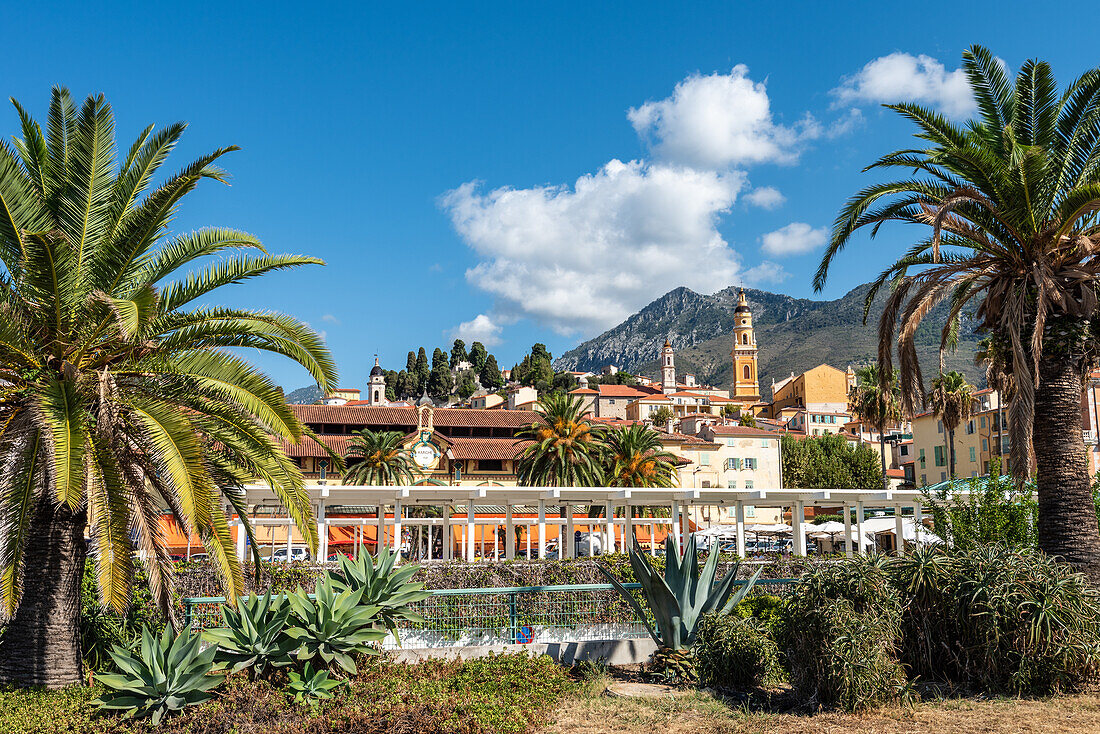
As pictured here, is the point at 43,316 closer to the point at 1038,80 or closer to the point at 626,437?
the point at 1038,80

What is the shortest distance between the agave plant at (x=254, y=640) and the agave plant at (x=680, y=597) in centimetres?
499

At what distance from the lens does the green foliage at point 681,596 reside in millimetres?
12555

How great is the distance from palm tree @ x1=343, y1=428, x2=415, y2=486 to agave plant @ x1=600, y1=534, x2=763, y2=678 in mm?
36999

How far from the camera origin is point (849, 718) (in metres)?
9.45

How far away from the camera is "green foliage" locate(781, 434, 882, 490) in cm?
7388

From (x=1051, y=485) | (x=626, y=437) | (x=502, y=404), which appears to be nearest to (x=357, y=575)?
(x=1051, y=485)

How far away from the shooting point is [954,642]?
1080 centimetres

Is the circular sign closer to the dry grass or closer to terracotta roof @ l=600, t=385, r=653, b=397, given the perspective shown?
the dry grass

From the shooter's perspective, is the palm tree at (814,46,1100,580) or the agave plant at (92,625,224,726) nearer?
the agave plant at (92,625,224,726)

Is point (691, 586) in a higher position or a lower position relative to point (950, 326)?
lower

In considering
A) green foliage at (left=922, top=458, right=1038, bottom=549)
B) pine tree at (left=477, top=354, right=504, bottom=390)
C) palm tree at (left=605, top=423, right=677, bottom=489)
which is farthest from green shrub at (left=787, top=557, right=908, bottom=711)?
pine tree at (left=477, top=354, right=504, bottom=390)

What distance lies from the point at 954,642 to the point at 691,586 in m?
3.65

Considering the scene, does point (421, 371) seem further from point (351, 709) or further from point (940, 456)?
point (351, 709)

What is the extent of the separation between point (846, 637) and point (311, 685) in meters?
6.49
